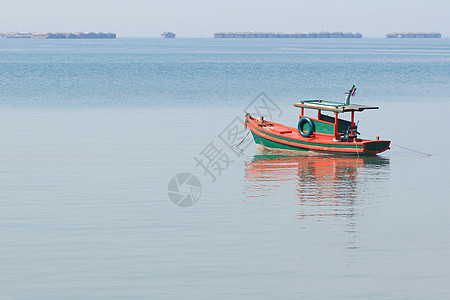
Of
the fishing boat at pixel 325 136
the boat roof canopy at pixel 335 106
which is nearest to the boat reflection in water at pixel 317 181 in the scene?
the fishing boat at pixel 325 136

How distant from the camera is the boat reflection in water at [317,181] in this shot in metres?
24.6

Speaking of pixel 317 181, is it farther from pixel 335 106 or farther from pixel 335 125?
pixel 335 106

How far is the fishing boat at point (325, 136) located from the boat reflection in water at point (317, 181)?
53 cm

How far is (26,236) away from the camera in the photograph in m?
20.2

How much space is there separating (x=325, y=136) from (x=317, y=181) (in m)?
7.41

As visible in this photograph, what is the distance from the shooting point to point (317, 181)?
28750 mm

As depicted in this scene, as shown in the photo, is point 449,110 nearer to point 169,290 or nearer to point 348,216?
point 348,216

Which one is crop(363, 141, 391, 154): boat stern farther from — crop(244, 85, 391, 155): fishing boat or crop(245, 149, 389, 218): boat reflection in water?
crop(245, 149, 389, 218): boat reflection in water

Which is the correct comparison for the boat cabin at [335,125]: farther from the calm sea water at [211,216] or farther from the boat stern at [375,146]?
the calm sea water at [211,216]

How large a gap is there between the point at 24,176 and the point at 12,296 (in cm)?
1365

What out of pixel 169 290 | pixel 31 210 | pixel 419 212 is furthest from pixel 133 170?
pixel 169 290

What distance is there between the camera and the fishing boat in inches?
1355

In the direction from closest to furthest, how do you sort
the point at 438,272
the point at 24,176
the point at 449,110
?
the point at 438,272, the point at 24,176, the point at 449,110

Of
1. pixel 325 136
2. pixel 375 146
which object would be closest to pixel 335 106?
pixel 325 136
